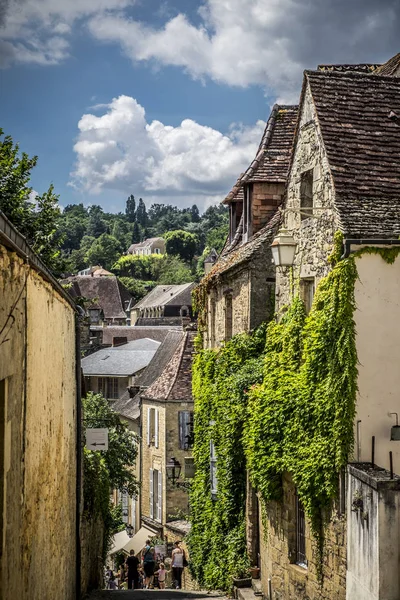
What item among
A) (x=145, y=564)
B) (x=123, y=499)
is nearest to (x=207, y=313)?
(x=145, y=564)

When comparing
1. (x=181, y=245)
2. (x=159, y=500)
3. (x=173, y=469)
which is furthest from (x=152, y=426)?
(x=181, y=245)

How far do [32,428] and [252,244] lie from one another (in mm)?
12231

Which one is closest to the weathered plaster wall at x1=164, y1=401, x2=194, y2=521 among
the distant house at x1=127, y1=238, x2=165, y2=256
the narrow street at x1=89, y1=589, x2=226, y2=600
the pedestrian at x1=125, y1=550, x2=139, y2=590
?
the pedestrian at x1=125, y1=550, x2=139, y2=590

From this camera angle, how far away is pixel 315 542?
15180 millimetres

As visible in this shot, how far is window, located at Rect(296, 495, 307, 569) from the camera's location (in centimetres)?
1620

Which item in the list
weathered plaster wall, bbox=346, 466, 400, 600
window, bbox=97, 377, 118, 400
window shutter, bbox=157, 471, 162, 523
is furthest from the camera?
window, bbox=97, 377, 118, 400

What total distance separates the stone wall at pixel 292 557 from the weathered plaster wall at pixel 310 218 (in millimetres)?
4000

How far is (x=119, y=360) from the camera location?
188 feet

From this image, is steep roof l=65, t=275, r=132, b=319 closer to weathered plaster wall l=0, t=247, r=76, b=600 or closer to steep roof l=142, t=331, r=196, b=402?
steep roof l=142, t=331, r=196, b=402

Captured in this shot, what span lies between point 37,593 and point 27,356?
2.71m

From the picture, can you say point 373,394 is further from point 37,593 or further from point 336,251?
point 37,593

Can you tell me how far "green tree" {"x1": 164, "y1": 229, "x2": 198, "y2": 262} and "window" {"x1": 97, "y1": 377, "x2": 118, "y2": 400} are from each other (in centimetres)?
12301

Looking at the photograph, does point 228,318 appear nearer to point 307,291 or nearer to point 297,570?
point 307,291

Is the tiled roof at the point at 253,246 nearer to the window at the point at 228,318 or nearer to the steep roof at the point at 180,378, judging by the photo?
the window at the point at 228,318
